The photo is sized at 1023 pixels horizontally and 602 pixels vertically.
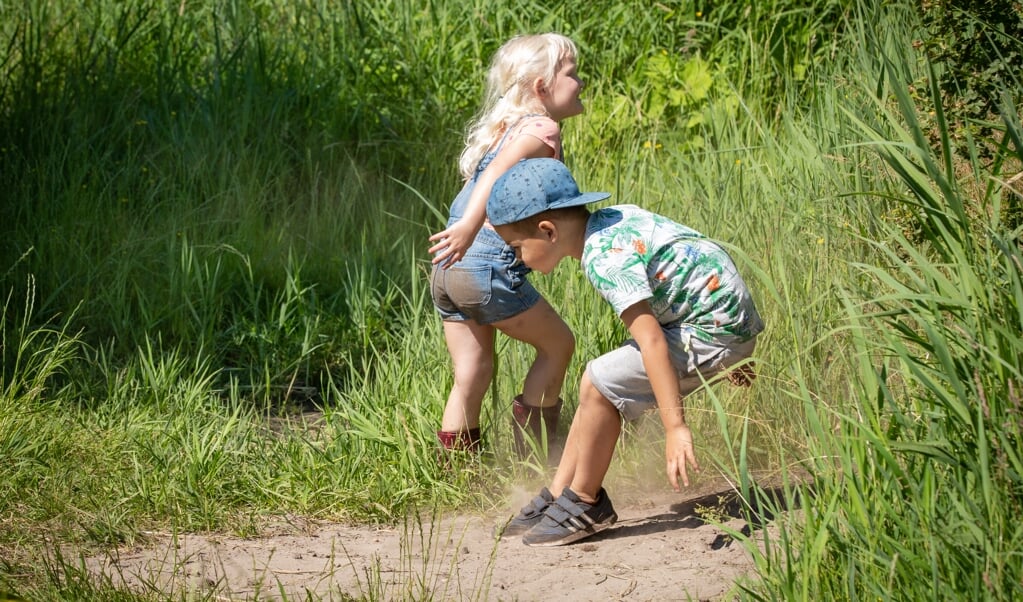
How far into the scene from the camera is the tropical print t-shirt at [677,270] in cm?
305

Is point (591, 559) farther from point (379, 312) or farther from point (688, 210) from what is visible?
point (379, 312)

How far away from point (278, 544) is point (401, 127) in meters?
3.43

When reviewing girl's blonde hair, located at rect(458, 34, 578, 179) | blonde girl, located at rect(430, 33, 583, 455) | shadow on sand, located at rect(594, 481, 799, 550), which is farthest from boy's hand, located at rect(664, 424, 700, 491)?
girl's blonde hair, located at rect(458, 34, 578, 179)

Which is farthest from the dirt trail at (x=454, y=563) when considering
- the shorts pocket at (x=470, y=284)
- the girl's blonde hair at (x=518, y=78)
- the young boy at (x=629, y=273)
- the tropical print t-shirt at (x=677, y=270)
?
the girl's blonde hair at (x=518, y=78)

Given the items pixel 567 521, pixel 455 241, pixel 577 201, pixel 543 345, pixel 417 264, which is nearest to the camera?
pixel 577 201

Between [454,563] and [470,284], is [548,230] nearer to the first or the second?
[470,284]

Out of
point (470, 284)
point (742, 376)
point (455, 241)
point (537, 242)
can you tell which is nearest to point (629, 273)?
point (537, 242)

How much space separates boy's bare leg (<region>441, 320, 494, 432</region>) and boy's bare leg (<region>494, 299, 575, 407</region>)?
91mm

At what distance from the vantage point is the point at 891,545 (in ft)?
7.66

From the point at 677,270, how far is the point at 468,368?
94 cm

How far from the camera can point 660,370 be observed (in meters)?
2.94

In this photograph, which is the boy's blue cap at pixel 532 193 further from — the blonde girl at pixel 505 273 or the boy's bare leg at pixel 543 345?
the boy's bare leg at pixel 543 345

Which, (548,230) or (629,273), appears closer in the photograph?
(629,273)

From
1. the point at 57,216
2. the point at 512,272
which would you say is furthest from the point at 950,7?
the point at 57,216
